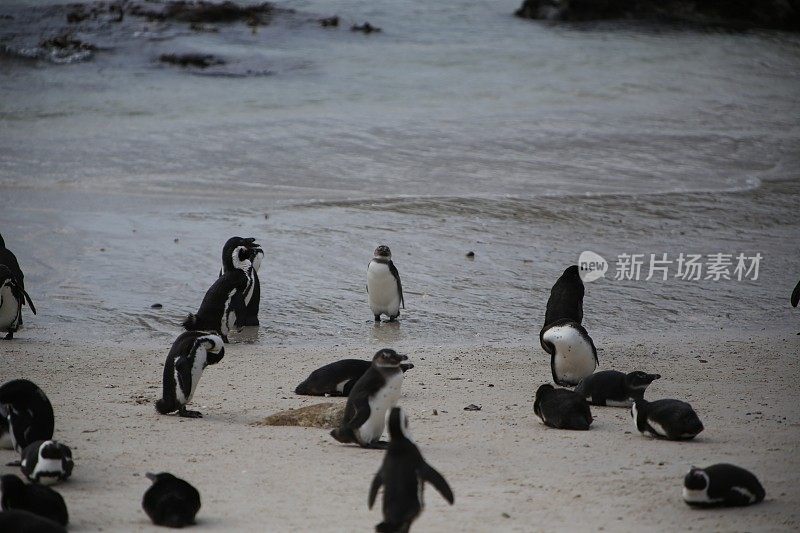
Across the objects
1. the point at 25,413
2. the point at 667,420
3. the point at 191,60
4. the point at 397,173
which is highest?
the point at 191,60

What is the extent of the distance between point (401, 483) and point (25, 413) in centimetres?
210

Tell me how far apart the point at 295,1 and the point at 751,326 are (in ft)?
82.8

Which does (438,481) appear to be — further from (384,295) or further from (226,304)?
(384,295)

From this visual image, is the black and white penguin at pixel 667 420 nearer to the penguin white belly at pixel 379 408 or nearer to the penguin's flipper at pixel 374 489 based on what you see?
the penguin white belly at pixel 379 408

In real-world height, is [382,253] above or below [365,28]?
below

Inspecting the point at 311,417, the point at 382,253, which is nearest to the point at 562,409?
the point at 311,417

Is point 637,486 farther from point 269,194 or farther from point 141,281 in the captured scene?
point 269,194

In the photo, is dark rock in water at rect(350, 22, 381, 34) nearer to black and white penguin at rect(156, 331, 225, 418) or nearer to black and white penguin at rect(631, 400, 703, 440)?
black and white penguin at rect(156, 331, 225, 418)

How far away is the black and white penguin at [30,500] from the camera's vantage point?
4.10 m

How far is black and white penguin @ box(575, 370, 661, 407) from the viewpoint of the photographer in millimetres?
6152

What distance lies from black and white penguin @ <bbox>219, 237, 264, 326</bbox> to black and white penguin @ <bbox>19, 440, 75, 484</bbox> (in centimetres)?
343

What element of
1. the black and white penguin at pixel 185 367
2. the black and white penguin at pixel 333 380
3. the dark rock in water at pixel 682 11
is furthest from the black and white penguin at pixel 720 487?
the dark rock in water at pixel 682 11

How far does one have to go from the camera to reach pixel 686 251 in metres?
10.4

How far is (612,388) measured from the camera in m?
6.26
